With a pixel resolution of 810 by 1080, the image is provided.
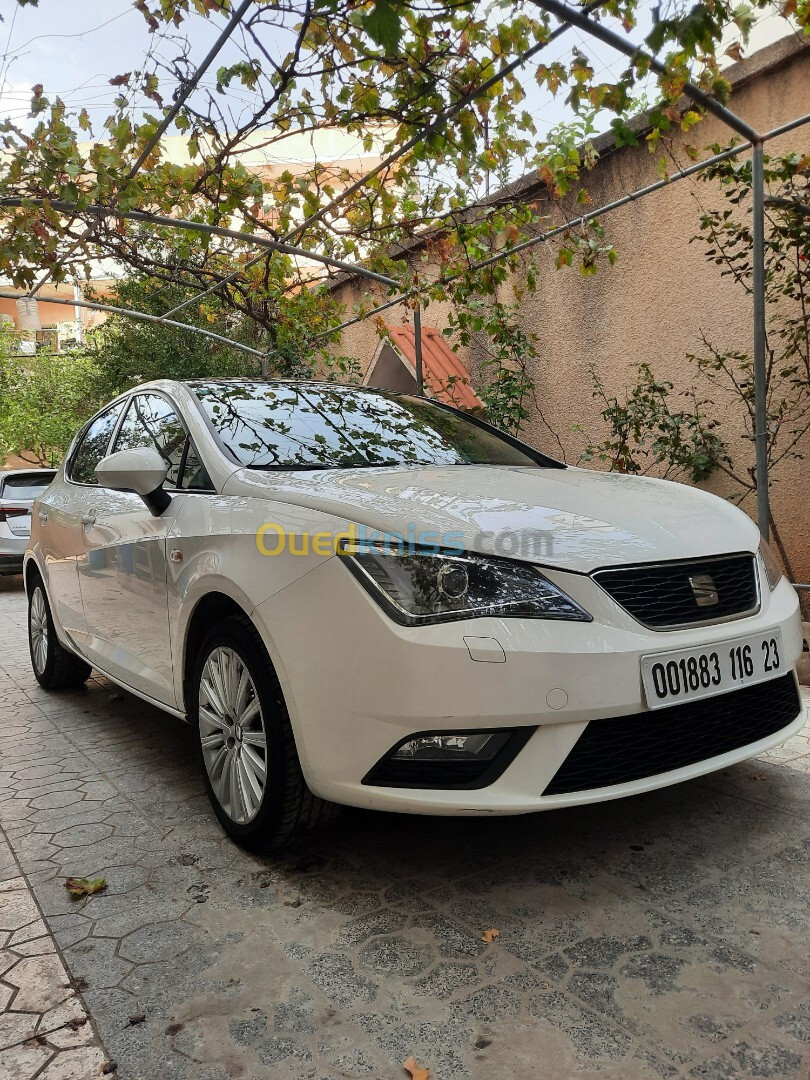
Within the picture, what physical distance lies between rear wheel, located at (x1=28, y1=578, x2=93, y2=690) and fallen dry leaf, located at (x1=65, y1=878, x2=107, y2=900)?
2.41m

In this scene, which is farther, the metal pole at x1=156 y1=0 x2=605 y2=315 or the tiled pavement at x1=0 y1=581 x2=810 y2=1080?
the metal pole at x1=156 y1=0 x2=605 y2=315

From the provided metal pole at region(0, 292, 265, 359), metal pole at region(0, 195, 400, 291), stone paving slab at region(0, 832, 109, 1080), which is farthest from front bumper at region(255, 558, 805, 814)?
metal pole at region(0, 292, 265, 359)

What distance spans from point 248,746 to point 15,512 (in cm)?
927

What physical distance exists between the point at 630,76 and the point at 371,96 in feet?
5.26

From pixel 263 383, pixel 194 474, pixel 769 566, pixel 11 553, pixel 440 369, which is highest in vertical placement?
pixel 440 369

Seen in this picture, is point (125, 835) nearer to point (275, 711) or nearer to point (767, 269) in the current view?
point (275, 711)

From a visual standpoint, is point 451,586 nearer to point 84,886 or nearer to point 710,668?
point 710,668

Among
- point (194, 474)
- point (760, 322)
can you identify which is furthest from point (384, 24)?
point (760, 322)

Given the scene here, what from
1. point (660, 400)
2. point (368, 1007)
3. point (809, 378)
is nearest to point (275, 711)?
point (368, 1007)

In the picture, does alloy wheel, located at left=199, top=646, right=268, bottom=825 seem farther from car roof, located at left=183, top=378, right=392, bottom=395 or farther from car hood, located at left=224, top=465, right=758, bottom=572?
car roof, located at left=183, top=378, right=392, bottom=395

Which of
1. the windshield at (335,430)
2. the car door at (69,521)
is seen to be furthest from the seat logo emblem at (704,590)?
the car door at (69,521)

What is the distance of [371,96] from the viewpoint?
4469 mm

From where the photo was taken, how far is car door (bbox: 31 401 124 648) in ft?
13.3

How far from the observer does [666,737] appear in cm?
225
